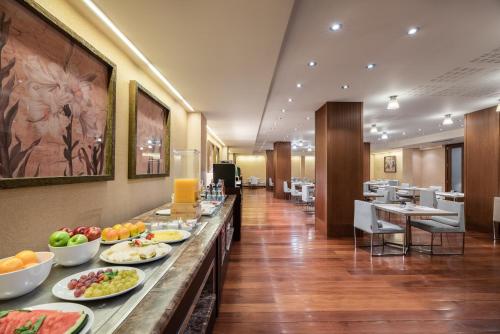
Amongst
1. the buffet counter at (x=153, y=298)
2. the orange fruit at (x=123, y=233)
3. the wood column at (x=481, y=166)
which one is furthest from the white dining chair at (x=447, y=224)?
the orange fruit at (x=123, y=233)

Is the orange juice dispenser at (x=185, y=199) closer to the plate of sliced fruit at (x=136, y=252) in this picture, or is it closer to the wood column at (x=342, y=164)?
the plate of sliced fruit at (x=136, y=252)

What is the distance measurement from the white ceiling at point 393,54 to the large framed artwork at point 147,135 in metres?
1.82

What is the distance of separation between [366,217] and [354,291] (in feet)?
5.88

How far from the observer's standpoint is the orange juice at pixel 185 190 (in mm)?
2475

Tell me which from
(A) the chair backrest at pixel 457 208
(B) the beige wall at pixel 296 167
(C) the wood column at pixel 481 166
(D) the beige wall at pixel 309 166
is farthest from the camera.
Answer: (D) the beige wall at pixel 309 166

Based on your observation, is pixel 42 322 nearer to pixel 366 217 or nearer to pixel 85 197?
pixel 85 197

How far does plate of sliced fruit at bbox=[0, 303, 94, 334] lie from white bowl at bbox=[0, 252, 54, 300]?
21 centimetres

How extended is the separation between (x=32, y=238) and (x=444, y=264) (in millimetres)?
5140

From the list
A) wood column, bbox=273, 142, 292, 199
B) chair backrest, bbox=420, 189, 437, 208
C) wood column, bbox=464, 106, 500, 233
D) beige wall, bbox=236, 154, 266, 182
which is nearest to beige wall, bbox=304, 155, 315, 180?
beige wall, bbox=236, 154, 266, 182

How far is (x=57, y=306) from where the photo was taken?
929 mm

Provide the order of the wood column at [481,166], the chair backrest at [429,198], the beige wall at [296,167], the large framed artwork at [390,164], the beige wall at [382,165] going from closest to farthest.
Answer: the wood column at [481,166] → the chair backrest at [429,198] → the beige wall at [382,165] → the large framed artwork at [390,164] → the beige wall at [296,167]

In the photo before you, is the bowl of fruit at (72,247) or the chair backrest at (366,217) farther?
the chair backrest at (366,217)

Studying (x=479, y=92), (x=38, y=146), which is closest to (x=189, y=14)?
(x=38, y=146)

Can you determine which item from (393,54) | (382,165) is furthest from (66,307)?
(382,165)
